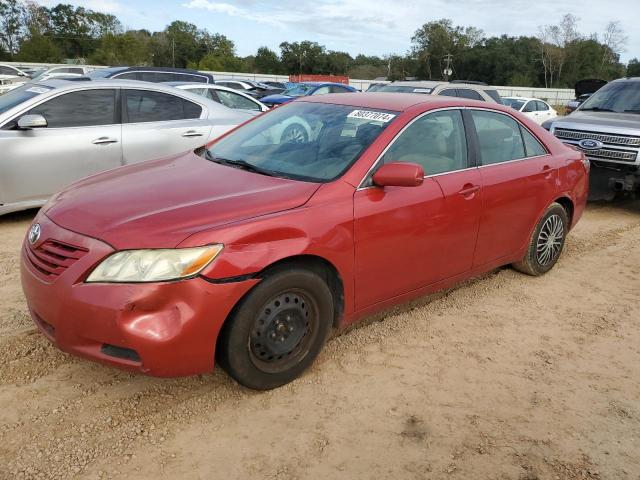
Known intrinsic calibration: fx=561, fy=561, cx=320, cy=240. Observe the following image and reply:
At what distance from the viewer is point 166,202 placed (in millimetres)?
2945

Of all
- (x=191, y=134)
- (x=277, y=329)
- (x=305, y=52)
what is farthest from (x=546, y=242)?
(x=305, y=52)

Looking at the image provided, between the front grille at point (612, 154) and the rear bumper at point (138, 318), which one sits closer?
the rear bumper at point (138, 318)

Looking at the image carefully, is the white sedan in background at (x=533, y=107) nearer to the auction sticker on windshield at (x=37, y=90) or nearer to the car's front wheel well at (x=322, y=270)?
the auction sticker on windshield at (x=37, y=90)

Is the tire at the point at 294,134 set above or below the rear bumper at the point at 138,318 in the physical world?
above

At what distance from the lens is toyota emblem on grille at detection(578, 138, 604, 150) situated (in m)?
7.59

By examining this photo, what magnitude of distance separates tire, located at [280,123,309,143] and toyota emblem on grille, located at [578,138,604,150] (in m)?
5.42

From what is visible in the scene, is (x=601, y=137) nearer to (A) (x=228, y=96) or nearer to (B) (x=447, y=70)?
(A) (x=228, y=96)

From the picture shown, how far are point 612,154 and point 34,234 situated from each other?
280 inches

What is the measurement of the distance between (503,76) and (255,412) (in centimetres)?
7447

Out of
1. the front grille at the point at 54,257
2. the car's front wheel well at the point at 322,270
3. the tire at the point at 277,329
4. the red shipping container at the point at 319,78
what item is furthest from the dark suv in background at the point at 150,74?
the red shipping container at the point at 319,78

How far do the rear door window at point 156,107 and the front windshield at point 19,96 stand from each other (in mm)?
874

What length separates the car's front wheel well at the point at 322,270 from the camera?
2.90 metres

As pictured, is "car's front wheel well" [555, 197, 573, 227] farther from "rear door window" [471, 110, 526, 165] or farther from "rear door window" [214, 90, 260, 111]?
"rear door window" [214, 90, 260, 111]

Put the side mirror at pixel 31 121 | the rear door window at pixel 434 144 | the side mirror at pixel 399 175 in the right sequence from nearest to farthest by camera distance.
→ the side mirror at pixel 399 175
the rear door window at pixel 434 144
the side mirror at pixel 31 121
